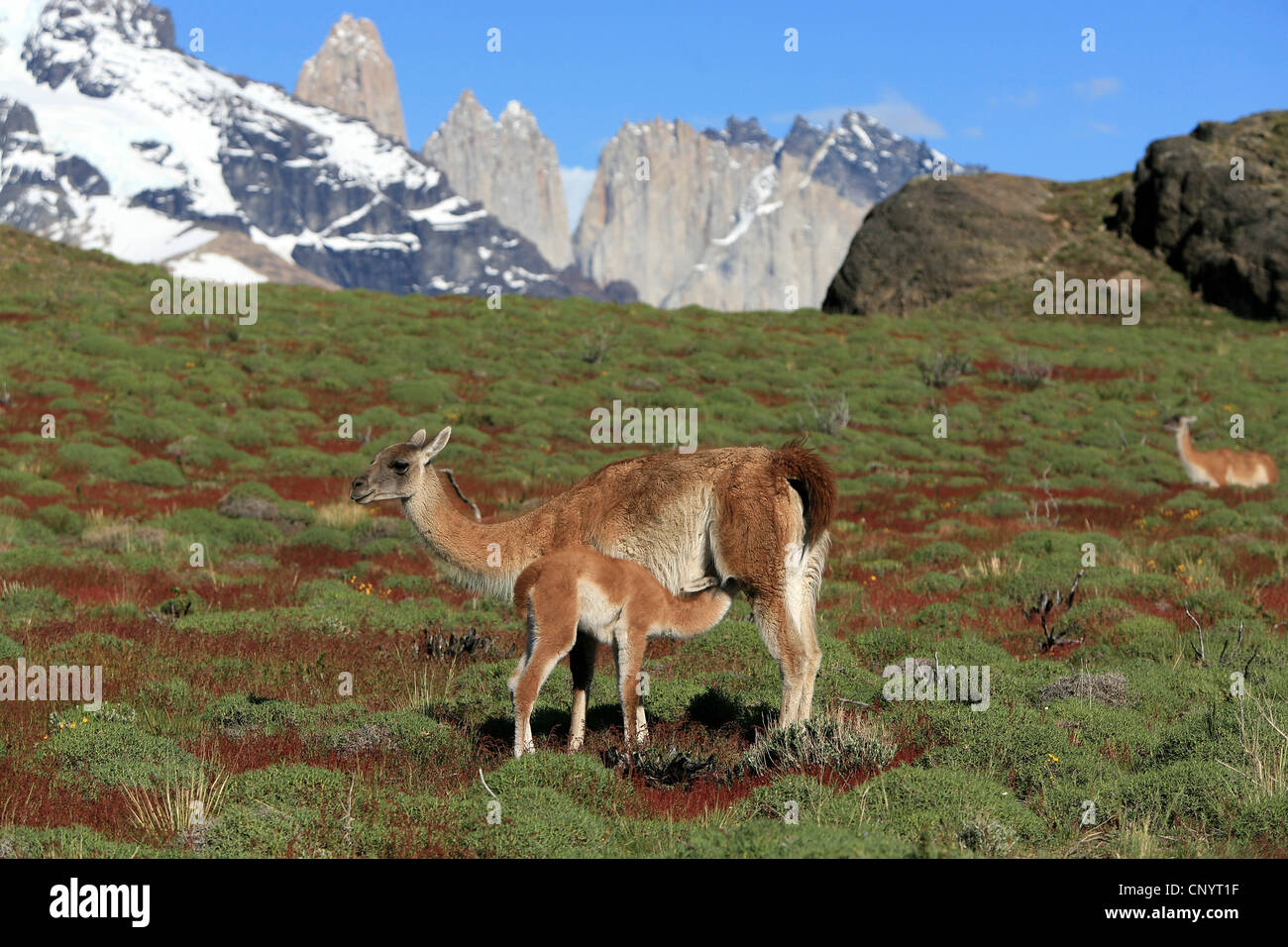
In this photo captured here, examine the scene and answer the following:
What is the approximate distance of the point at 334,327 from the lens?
3797 centimetres

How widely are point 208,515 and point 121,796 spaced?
12.0m

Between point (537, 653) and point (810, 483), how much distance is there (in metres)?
2.34

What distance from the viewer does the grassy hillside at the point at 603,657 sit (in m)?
6.03

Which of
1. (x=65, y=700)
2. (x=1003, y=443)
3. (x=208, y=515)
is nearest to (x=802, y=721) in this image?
(x=65, y=700)

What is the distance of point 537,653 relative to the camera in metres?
6.98

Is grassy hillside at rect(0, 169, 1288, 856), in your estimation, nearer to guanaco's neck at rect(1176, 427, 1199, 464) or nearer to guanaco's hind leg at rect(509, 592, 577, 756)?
guanaco's hind leg at rect(509, 592, 577, 756)

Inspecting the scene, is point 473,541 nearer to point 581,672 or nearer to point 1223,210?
point 581,672

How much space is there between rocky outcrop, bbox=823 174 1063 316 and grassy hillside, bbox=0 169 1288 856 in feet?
73.7

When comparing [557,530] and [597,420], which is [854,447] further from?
[557,530]

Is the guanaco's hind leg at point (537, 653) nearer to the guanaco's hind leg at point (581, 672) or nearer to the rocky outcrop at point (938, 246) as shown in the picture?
the guanaco's hind leg at point (581, 672)

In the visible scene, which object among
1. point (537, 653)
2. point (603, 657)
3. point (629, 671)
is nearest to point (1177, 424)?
point (603, 657)

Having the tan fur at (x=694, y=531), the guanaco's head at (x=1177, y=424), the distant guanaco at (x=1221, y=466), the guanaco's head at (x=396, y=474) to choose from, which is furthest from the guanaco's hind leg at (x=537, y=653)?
the guanaco's head at (x=1177, y=424)

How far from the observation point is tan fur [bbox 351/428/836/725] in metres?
7.55

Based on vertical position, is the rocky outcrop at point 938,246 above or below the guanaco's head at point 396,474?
above
